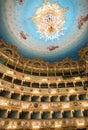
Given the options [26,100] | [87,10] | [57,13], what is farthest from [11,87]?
[87,10]

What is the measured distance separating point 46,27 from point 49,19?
1184mm

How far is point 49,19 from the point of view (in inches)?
1110

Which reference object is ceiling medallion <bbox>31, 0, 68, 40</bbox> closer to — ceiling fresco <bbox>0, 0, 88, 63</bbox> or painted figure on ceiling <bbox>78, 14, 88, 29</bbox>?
ceiling fresco <bbox>0, 0, 88, 63</bbox>

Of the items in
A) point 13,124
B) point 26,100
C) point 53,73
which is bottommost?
point 13,124

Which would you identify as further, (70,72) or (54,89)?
(70,72)

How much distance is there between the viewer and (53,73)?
29.1 m

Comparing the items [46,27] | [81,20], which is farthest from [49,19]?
[81,20]

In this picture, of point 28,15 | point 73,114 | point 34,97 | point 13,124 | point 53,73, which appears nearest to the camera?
point 13,124

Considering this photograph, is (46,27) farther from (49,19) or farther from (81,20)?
(81,20)

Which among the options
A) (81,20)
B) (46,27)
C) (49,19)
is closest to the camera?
(81,20)

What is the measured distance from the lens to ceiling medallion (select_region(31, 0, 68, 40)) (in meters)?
27.1

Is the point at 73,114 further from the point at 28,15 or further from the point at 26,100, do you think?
the point at 28,15

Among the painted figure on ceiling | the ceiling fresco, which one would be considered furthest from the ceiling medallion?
the painted figure on ceiling

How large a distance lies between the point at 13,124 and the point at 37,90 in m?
6.34
